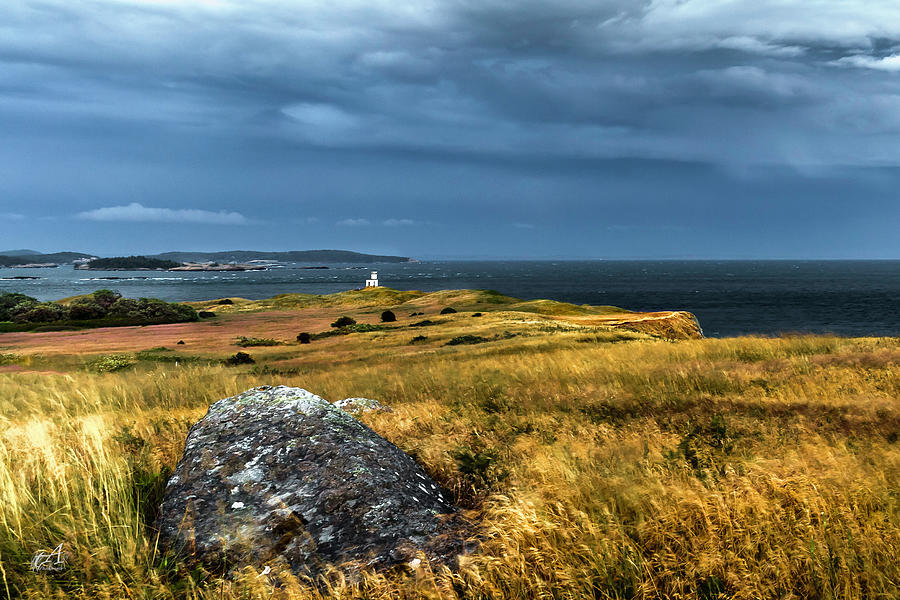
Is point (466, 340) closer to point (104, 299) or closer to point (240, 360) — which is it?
point (240, 360)

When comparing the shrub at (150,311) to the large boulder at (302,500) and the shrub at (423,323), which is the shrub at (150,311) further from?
the large boulder at (302,500)

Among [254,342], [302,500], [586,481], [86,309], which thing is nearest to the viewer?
[302,500]

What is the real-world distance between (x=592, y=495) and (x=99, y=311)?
5436cm

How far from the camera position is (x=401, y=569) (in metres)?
3.90

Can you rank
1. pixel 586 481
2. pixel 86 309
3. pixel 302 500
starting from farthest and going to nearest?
pixel 86 309 < pixel 586 481 < pixel 302 500

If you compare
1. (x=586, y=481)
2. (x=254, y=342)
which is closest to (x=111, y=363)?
(x=254, y=342)

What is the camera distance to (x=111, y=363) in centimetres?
1944

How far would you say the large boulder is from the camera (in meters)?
4.12

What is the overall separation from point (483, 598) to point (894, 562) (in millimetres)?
2921

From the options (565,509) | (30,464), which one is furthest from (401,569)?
(30,464)

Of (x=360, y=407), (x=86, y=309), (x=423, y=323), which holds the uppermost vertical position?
(x=360, y=407)

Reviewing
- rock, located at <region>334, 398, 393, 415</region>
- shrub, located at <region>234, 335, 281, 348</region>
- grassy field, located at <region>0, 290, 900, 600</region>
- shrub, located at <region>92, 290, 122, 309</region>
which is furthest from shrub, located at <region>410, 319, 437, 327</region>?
shrub, located at <region>92, 290, 122, 309</region>

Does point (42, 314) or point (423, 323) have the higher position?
point (42, 314)

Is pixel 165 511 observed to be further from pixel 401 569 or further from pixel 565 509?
pixel 565 509
